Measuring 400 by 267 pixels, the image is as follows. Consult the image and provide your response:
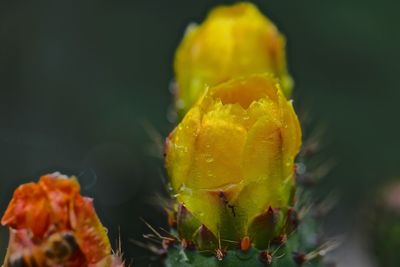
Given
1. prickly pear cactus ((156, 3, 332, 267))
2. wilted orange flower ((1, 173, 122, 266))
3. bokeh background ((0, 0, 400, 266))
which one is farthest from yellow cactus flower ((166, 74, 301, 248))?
bokeh background ((0, 0, 400, 266))

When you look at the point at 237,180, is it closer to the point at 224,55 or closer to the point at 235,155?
the point at 235,155

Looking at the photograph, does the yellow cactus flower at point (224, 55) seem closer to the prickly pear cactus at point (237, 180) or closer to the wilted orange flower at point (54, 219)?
the prickly pear cactus at point (237, 180)

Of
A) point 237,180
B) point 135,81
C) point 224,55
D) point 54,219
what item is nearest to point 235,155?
point 237,180

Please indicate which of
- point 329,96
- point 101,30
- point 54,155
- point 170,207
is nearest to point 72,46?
point 101,30

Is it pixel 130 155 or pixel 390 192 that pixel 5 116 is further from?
pixel 390 192

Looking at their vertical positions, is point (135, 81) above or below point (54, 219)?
below

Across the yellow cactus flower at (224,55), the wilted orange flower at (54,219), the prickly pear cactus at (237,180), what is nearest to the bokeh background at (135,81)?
the yellow cactus flower at (224,55)
